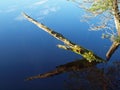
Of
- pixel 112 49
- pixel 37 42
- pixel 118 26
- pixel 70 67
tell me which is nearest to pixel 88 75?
pixel 70 67

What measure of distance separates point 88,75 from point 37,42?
9.19 metres

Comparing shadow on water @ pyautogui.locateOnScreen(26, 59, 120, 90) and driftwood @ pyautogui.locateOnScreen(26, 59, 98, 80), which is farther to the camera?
driftwood @ pyautogui.locateOnScreen(26, 59, 98, 80)

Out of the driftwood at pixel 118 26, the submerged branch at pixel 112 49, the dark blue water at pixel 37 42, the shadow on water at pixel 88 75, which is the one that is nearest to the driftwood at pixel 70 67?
the shadow on water at pixel 88 75

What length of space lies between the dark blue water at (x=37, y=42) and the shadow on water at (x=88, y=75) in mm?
557

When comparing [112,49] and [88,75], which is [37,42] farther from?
[88,75]

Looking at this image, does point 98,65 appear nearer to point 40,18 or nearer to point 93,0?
point 93,0

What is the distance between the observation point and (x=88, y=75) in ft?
69.7

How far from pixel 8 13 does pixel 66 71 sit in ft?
65.3

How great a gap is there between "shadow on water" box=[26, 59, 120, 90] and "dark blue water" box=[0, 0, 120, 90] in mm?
557

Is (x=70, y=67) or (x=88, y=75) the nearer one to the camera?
(x=88, y=75)

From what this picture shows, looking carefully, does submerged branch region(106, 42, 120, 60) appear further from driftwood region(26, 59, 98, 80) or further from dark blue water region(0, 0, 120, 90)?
driftwood region(26, 59, 98, 80)

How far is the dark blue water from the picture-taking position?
21.0m

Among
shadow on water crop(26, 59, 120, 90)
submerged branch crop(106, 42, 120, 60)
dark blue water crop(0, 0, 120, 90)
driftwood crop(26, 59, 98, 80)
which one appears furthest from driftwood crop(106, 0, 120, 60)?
driftwood crop(26, 59, 98, 80)

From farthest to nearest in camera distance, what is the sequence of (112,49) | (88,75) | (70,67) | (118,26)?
(118,26), (112,49), (70,67), (88,75)
